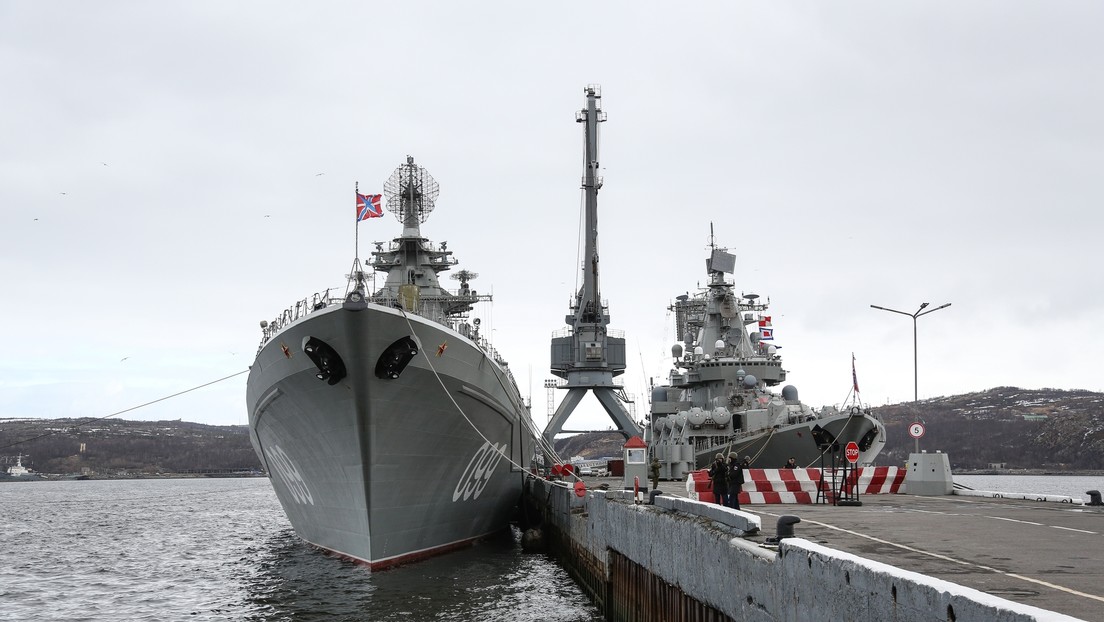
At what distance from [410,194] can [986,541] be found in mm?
29873

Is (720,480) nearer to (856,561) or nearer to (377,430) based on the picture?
(377,430)

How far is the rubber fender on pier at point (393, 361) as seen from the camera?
67.1 feet

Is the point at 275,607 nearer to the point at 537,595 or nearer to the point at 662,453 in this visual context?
the point at 537,595

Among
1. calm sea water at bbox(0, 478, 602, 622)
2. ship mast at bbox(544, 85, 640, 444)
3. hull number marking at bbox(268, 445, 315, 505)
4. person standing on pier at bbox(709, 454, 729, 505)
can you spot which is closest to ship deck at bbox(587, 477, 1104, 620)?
person standing on pier at bbox(709, 454, 729, 505)

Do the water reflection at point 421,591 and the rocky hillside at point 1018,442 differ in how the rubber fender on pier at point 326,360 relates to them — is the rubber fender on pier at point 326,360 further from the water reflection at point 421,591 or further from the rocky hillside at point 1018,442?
the rocky hillside at point 1018,442

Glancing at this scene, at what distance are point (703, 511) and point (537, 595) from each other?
35.1 ft

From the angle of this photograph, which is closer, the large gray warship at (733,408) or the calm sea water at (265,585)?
the calm sea water at (265,585)

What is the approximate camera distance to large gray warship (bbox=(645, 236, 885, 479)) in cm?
3622

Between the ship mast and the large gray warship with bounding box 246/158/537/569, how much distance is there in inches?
882

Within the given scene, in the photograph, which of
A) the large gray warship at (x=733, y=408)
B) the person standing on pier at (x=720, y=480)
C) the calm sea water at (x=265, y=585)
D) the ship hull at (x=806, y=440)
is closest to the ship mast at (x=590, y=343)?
the large gray warship at (x=733, y=408)

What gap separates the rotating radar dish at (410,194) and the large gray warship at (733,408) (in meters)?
15.0

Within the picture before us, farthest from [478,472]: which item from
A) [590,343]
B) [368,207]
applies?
[590,343]

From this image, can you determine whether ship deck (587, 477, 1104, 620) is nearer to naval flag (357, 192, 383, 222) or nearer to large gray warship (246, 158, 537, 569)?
large gray warship (246, 158, 537, 569)

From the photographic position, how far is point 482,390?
2497cm
